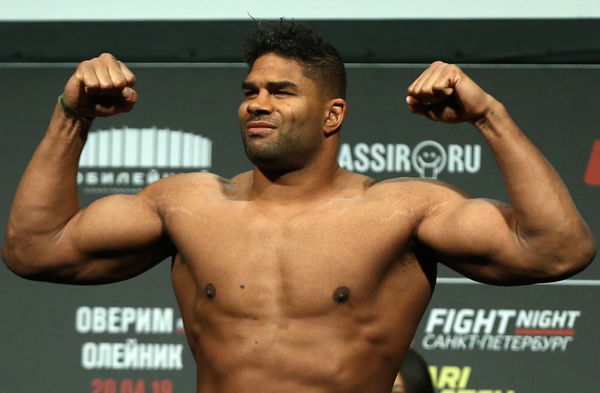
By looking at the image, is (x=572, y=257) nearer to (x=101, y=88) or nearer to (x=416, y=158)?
(x=101, y=88)

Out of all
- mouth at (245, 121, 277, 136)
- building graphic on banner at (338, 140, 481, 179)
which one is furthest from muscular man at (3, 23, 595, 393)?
building graphic on banner at (338, 140, 481, 179)

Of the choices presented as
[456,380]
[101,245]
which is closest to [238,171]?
[456,380]

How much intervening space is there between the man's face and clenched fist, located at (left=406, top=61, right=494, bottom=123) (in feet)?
0.66

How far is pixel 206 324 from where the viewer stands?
2.50 meters

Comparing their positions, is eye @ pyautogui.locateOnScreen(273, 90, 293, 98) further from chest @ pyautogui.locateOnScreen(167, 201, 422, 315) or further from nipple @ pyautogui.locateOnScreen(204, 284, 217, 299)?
nipple @ pyautogui.locateOnScreen(204, 284, 217, 299)

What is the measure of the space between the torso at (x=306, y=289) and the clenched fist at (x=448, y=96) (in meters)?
0.17

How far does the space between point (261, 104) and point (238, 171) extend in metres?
1.09

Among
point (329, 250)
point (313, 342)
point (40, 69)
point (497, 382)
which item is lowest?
point (497, 382)

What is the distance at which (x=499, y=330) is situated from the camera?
3473 mm

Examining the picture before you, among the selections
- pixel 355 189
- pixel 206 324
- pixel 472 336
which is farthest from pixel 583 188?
pixel 206 324

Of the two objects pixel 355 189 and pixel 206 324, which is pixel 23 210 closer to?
pixel 206 324

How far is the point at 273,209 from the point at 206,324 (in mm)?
244

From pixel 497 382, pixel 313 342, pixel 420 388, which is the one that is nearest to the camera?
pixel 313 342

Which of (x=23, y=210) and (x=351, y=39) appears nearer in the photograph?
(x=23, y=210)
